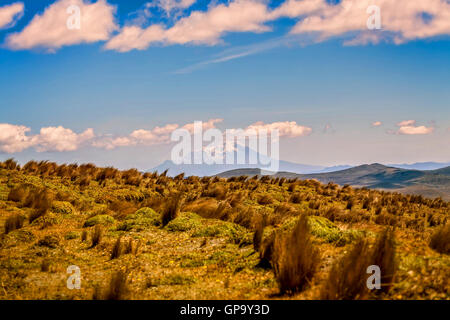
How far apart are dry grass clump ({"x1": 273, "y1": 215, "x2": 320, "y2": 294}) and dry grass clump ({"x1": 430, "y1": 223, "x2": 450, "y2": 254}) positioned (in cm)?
303

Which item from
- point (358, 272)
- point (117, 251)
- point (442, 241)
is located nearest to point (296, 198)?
point (442, 241)

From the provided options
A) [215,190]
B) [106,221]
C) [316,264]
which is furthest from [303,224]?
[215,190]

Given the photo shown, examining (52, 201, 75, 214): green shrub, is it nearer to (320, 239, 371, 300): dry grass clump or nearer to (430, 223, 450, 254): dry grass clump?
(320, 239, 371, 300): dry grass clump

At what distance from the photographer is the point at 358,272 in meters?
4.54

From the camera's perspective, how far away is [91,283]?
621cm

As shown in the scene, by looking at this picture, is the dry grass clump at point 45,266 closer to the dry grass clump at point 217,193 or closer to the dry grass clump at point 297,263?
the dry grass clump at point 297,263

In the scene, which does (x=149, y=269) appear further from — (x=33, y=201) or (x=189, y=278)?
(x=33, y=201)

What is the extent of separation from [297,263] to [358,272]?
928 millimetres

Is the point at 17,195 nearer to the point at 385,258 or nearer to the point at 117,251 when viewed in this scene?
the point at 117,251

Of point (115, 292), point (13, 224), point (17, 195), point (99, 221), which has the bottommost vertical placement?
point (115, 292)

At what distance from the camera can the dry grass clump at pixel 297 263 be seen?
5.11 meters

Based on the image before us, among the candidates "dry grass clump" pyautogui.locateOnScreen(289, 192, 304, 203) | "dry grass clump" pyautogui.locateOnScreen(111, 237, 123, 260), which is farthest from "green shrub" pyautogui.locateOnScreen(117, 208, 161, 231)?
"dry grass clump" pyautogui.locateOnScreen(289, 192, 304, 203)

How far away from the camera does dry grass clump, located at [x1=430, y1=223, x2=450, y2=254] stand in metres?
6.71
